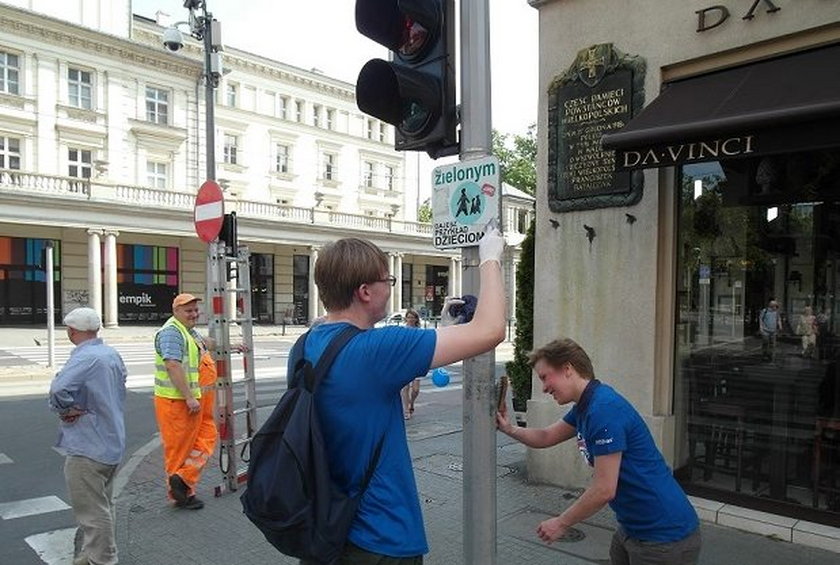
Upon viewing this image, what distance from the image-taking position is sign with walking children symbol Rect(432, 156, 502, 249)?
296 centimetres

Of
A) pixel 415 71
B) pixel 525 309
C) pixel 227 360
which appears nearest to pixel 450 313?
pixel 415 71

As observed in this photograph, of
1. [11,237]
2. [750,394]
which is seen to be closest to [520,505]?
[750,394]

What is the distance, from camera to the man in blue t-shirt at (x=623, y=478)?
103 inches

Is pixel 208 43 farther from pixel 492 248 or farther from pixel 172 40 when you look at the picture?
pixel 492 248

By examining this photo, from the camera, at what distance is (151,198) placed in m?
30.6

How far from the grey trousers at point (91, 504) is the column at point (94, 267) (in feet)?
87.5

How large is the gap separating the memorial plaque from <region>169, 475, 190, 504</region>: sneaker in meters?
4.27

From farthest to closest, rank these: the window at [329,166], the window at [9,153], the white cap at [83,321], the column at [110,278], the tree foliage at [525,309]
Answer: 1. the window at [329,166]
2. the window at [9,153]
3. the column at [110,278]
4. the tree foliage at [525,309]
5. the white cap at [83,321]

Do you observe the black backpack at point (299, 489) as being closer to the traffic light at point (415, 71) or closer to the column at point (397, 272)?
the traffic light at point (415, 71)

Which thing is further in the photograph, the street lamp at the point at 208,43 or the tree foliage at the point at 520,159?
the tree foliage at the point at 520,159

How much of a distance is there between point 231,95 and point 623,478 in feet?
132

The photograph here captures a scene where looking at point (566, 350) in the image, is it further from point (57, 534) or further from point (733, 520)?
→ point (57, 534)

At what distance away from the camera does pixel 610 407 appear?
2682mm

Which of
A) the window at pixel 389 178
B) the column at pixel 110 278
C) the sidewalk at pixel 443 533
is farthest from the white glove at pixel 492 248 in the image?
the window at pixel 389 178
